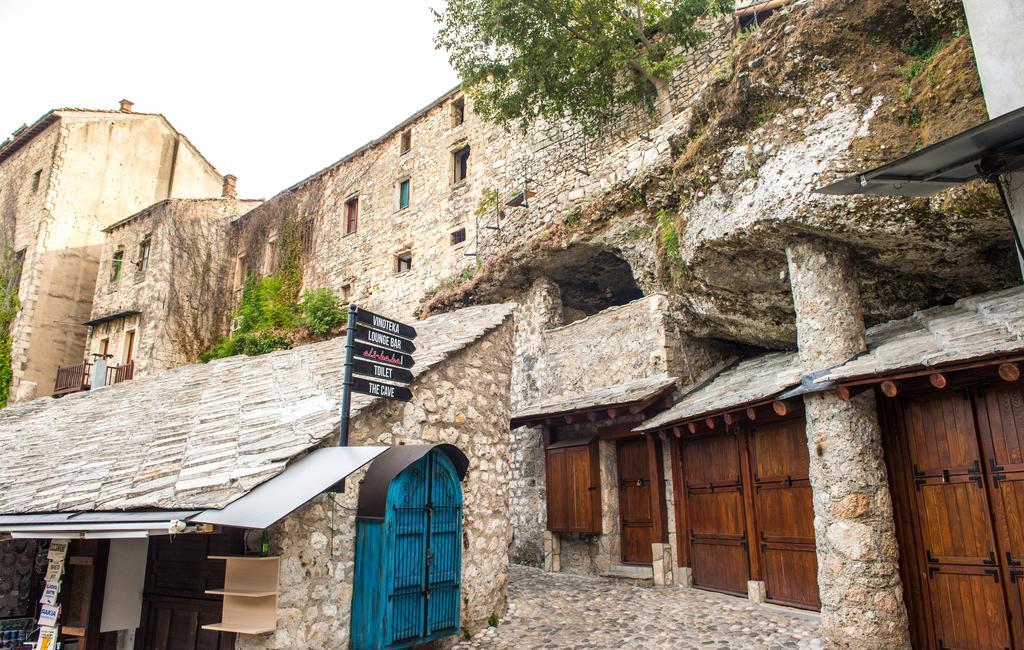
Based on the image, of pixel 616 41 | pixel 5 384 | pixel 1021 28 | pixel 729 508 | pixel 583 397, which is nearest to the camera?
pixel 1021 28

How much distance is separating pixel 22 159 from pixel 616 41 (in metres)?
25.9

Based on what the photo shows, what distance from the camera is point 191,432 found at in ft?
20.0

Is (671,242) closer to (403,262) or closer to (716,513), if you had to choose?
(716,513)

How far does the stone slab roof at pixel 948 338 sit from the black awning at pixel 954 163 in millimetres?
1520

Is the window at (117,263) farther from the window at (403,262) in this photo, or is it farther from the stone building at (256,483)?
the stone building at (256,483)

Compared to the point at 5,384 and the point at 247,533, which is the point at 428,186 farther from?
the point at 5,384

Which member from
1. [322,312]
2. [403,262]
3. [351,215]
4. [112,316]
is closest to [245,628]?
[403,262]

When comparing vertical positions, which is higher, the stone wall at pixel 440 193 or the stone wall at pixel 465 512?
the stone wall at pixel 440 193

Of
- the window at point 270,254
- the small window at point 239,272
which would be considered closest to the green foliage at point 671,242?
the window at point 270,254

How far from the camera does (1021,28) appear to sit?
4840 mm

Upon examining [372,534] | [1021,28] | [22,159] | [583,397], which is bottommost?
[372,534]

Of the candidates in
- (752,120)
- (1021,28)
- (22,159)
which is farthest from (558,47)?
(22,159)

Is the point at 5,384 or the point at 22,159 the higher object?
the point at 22,159

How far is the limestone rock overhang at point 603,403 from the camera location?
980 centimetres
